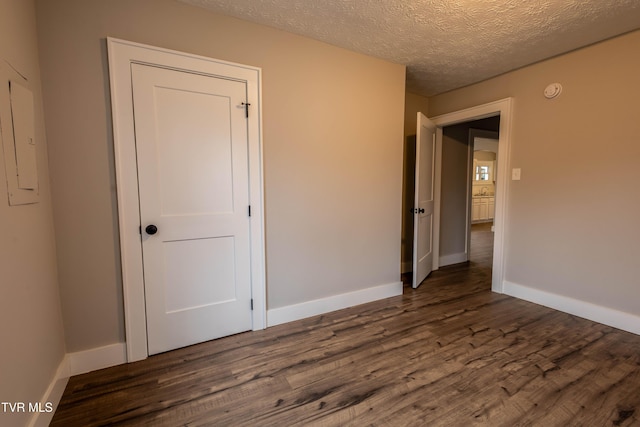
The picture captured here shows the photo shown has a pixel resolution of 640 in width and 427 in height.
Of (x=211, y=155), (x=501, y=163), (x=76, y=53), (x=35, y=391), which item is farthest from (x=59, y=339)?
(x=501, y=163)

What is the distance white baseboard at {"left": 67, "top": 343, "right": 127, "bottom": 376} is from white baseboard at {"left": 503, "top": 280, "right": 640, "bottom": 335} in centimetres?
368

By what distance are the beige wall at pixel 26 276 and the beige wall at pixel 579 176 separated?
154 inches

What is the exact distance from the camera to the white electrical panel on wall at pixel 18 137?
1.23 metres

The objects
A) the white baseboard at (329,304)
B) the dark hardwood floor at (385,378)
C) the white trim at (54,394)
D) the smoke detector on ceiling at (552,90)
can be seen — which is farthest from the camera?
the smoke detector on ceiling at (552,90)

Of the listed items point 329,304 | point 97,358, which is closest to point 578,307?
point 329,304

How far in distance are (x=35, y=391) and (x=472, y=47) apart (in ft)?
12.4

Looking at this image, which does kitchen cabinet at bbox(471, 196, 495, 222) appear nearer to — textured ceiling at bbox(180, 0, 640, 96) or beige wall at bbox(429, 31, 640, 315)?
beige wall at bbox(429, 31, 640, 315)

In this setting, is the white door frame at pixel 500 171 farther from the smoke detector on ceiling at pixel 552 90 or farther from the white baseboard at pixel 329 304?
the white baseboard at pixel 329 304

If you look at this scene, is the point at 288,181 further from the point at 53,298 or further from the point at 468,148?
the point at 468,148

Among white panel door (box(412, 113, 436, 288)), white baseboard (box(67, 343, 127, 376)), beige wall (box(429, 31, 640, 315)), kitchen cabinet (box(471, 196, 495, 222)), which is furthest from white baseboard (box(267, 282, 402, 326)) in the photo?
kitchen cabinet (box(471, 196, 495, 222))

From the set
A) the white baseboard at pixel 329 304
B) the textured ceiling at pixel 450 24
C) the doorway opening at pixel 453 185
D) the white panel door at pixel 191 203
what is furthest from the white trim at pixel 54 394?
the doorway opening at pixel 453 185

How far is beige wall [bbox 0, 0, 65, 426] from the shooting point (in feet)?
3.84

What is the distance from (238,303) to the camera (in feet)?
7.64

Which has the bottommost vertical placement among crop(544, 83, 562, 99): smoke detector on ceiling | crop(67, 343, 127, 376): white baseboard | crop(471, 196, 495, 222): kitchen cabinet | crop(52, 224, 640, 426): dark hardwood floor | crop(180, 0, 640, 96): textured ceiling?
crop(52, 224, 640, 426): dark hardwood floor
